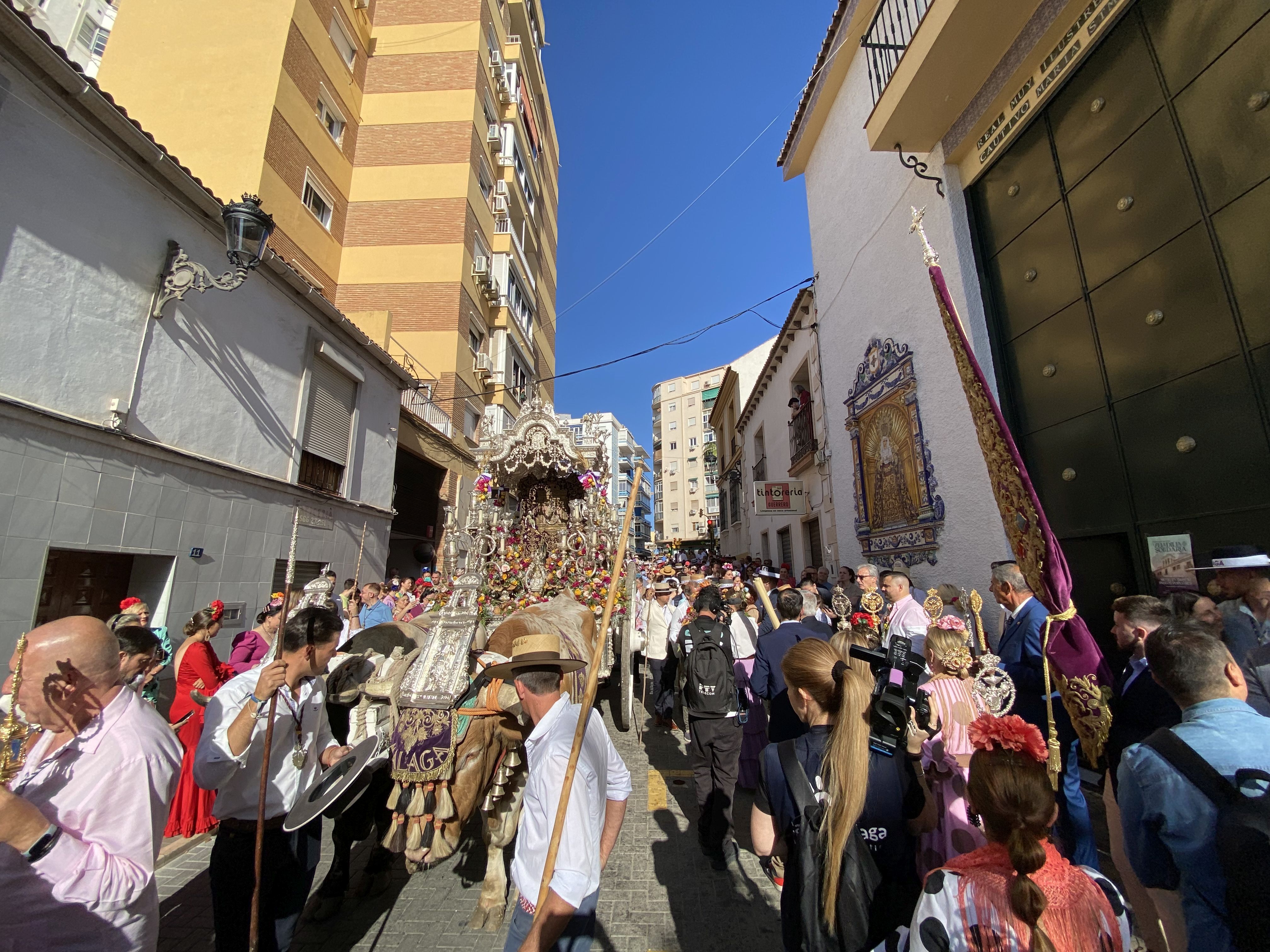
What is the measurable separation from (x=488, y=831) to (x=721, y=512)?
87.5 ft

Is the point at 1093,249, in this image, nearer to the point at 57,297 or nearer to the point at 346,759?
the point at 346,759

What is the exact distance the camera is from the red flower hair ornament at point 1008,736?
58.3 inches

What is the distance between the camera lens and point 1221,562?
10.7 ft

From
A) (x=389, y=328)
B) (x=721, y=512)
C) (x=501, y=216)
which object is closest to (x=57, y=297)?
(x=389, y=328)

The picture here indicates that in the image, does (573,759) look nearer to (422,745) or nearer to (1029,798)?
(1029,798)

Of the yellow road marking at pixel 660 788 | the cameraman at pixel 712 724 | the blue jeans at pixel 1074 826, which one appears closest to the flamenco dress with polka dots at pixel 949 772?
the blue jeans at pixel 1074 826

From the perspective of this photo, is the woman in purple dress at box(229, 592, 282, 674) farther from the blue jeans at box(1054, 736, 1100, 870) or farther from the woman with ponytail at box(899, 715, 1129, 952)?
the blue jeans at box(1054, 736, 1100, 870)

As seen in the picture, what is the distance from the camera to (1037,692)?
9.98 ft

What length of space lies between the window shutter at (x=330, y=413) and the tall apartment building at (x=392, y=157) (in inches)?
91.0

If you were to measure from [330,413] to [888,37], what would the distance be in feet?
36.6

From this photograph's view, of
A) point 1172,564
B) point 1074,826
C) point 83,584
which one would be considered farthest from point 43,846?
point 1172,564

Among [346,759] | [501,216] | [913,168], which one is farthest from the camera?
[501,216]

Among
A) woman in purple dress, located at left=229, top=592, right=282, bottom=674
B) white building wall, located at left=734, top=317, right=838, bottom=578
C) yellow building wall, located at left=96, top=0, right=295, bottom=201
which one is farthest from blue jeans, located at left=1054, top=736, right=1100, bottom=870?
yellow building wall, located at left=96, top=0, right=295, bottom=201

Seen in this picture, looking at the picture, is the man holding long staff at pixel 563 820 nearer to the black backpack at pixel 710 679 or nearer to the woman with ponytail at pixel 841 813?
the woman with ponytail at pixel 841 813
